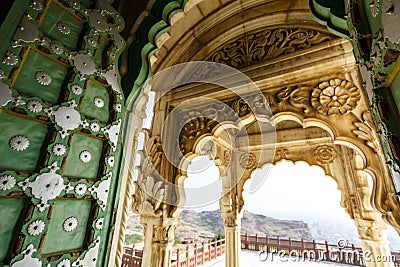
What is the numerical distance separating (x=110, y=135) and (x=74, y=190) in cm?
34

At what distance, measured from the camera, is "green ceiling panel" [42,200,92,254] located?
88 centimetres

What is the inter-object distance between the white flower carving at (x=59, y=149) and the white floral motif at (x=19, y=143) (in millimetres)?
100

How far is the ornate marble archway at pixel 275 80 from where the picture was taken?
5.38 feet

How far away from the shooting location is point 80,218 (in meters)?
0.99

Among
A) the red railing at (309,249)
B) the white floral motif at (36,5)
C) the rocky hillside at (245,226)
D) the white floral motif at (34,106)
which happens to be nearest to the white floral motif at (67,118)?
the white floral motif at (34,106)

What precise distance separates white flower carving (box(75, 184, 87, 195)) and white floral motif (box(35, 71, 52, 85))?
507 millimetres

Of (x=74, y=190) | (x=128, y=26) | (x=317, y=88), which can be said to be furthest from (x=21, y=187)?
(x=317, y=88)

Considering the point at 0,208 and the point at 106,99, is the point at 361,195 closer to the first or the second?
the point at 106,99

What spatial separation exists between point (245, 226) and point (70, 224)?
1193cm

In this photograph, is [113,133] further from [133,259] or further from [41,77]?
[133,259]

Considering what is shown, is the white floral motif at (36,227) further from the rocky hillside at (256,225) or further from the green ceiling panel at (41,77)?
the rocky hillside at (256,225)

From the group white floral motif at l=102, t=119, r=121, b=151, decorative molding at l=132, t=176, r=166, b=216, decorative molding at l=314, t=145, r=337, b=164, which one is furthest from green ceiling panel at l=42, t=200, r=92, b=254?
decorative molding at l=314, t=145, r=337, b=164

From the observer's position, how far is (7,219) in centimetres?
75

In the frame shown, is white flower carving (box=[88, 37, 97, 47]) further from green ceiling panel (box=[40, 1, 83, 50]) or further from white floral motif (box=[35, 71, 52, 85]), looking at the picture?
white floral motif (box=[35, 71, 52, 85])
